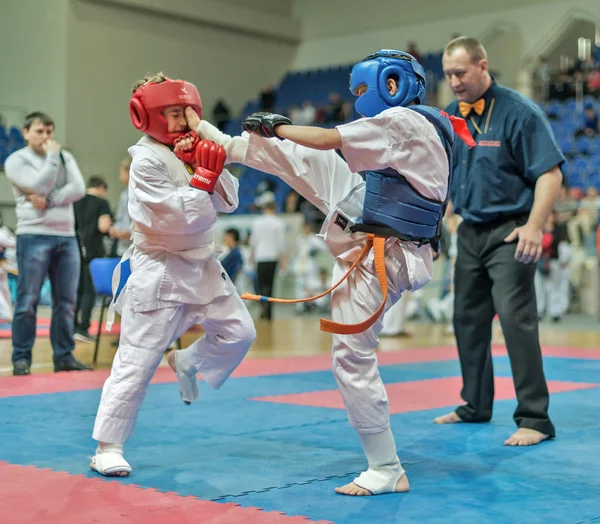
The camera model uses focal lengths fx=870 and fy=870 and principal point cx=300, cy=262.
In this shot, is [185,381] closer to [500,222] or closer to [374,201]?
[374,201]

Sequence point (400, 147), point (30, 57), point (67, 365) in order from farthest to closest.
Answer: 1. point (30, 57)
2. point (67, 365)
3. point (400, 147)

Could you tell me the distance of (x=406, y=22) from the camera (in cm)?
1969

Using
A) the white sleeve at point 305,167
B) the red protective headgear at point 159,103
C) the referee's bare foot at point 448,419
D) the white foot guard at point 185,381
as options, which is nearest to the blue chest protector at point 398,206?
the white sleeve at point 305,167

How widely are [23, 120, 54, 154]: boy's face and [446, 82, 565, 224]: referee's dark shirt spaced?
10.4 feet

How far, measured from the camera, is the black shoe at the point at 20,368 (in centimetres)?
592

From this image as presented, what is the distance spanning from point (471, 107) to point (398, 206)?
1485 mm

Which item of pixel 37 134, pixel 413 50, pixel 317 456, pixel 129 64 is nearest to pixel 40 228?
pixel 37 134

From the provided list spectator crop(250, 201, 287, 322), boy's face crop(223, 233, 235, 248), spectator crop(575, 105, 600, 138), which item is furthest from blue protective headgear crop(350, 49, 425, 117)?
A: spectator crop(575, 105, 600, 138)

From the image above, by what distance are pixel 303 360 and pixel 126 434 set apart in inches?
162

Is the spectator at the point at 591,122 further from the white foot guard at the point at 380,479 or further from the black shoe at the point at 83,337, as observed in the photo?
the white foot guard at the point at 380,479

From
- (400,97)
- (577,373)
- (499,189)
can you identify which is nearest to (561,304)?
(577,373)

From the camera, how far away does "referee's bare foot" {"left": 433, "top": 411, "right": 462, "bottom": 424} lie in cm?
438

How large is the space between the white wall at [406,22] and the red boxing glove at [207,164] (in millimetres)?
15535

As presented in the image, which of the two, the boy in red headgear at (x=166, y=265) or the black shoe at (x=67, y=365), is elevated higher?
the boy in red headgear at (x=166, y=265)
